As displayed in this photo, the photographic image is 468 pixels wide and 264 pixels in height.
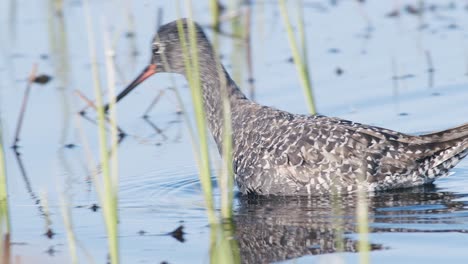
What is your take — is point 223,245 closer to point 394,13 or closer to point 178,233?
point 178,233

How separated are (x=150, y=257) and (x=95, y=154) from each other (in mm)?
3060

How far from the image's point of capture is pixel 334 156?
9383 mm

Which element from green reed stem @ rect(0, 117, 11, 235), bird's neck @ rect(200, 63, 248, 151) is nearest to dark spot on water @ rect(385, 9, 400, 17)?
bird's neck @ rect(200, 63, 248, 151)

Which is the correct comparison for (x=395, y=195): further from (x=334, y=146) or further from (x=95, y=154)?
(x=95, y=154)

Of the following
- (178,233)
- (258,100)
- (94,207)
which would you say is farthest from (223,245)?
(258,100)

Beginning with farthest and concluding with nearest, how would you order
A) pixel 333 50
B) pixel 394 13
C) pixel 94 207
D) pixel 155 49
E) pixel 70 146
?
pixel 394 13 < pixel 333 50 < pixel 70 146 < pixel 155 49 < pixel 94 207

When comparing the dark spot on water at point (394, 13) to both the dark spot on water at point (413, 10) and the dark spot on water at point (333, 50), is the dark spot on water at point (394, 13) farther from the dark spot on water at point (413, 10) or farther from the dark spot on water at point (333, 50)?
the dark spot on water at point (333, 50)

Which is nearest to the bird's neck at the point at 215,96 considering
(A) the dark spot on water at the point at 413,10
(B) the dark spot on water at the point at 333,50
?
(B) the dark spot on water at the point at 333,50

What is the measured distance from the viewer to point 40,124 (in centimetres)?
1152

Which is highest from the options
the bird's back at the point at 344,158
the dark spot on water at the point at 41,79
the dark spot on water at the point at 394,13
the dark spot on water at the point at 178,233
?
the dark spot on water at the point at 394,13

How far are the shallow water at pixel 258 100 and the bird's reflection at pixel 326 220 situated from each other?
0.6 inches

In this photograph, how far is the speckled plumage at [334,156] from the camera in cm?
938

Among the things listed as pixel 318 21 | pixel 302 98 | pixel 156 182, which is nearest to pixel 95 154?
pixel 156 182

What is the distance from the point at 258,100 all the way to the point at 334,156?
113 inches
